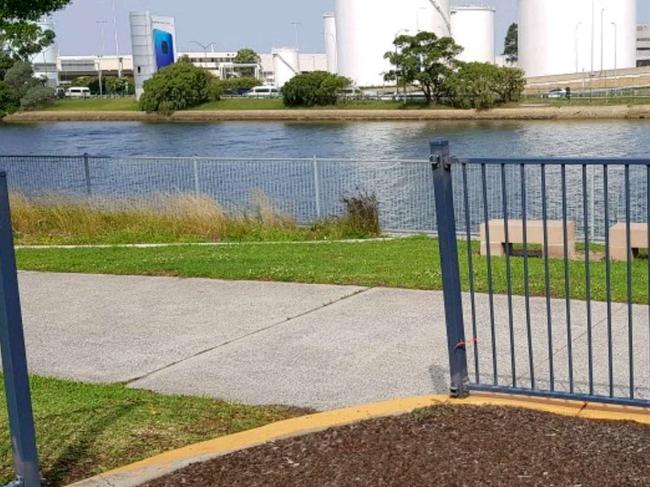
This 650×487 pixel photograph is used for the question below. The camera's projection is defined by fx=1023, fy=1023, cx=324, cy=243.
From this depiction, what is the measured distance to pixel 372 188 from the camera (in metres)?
18.8

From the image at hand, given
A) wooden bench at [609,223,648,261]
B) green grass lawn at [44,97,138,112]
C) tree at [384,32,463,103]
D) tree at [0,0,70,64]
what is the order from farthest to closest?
1. green grass lawn at [44,97,138,112]
2. tree at [384,32,463,103]
3. tree at [0,0,70,64]
4. wooden bench at [609,223,648,261]

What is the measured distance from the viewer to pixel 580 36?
119 m

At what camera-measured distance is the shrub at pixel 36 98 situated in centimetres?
9374

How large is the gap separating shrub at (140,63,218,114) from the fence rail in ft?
264

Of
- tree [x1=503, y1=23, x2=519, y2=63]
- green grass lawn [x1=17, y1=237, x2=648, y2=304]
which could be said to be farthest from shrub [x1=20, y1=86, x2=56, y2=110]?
tree [x1=503, y1=23, x2=519, y2=63]

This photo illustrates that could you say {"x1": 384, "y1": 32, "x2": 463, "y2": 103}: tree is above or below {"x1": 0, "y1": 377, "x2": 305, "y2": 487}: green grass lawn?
above

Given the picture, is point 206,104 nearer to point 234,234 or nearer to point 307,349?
point 234,234

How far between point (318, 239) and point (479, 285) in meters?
5.89

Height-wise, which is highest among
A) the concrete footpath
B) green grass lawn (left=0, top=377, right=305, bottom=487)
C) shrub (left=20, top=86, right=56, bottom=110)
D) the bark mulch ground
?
shrub (left=20, top=86, right=56, bottom=110)

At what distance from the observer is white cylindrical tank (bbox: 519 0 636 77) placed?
387 feet

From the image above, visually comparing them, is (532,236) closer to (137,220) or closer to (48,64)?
(137,220)

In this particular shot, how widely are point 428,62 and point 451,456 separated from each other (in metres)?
82.9

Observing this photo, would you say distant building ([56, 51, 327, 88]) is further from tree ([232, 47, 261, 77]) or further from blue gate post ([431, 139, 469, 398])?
blue gate post ([431, 139, 469, 398])

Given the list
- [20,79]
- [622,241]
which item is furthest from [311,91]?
[622,241]
